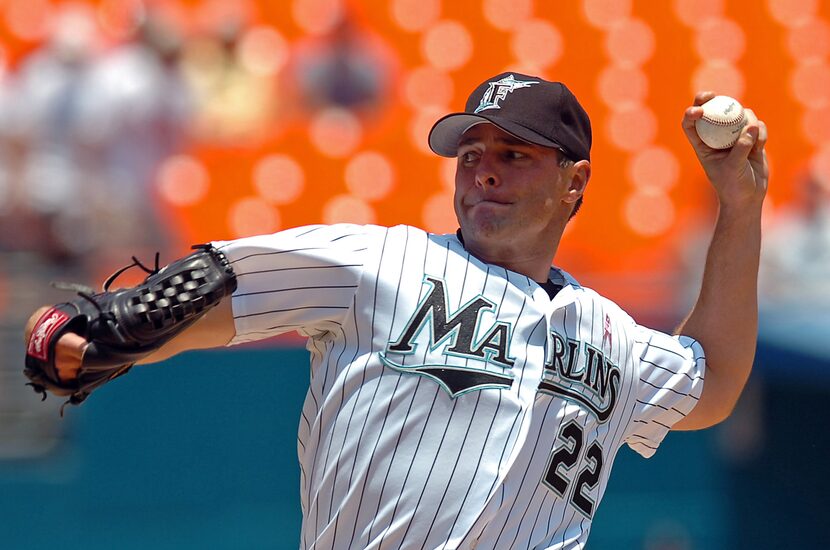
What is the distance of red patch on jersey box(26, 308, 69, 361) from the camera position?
193 cm

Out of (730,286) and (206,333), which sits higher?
(730,286)

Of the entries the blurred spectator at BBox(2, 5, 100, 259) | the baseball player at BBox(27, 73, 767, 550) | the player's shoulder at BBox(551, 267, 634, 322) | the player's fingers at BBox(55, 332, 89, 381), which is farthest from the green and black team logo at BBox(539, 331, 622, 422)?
the blurred spectator at BBox(2, 5, 100, 259)

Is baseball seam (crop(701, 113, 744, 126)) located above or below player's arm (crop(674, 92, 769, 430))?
above

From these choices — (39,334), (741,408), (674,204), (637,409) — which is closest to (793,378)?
(741,408)

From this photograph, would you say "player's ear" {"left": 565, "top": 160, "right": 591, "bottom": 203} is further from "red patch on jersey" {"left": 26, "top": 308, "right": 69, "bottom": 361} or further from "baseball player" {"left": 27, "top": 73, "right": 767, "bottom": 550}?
"red patch on jersey" {"left": 26, "top": 308, "right": 69, "bottom": 361}

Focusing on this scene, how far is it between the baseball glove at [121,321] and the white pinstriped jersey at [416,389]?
95mm

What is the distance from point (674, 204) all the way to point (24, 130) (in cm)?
401

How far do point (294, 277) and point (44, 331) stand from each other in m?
0.45

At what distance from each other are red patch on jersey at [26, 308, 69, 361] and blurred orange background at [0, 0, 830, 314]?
14.3 feet

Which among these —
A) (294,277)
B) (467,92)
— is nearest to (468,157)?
(294,277)

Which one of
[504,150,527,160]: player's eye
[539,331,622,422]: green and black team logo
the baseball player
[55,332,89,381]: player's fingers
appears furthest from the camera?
[504,150,527,160]: player's eye

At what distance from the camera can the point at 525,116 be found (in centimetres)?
229

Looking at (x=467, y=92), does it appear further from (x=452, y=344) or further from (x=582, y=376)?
(x=452, y=344)

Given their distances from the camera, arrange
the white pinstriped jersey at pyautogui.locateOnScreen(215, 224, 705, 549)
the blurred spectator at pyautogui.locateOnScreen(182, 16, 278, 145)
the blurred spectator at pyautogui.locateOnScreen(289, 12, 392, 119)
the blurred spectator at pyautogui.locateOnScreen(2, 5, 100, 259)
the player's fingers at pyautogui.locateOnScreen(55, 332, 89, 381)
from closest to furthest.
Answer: the player's fingers at pyautogui.locateOnScreen(55, 332, 89, 381)
the white pinstriped jersey at pyautogui.locateOnScreen(215, 224, 705, 549)
the blurred spectator at pyautogui.locateOnScreen(2, 5, 100, 259)
the blurred spectator at pyautogui.locateOnScreen(182, 16, 278, 145)
the blurred spectator at pyautogui.locateOnScreen(289, 12, 392, 119)
